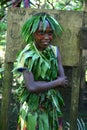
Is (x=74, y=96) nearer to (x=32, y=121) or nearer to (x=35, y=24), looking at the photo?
(x=32, y=121)

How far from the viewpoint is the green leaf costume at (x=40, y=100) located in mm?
3113

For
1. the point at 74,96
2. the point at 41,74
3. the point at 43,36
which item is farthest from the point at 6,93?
the point at 43,36

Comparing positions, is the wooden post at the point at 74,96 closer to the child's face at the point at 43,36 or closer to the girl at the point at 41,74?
the girl at the point at 41,74

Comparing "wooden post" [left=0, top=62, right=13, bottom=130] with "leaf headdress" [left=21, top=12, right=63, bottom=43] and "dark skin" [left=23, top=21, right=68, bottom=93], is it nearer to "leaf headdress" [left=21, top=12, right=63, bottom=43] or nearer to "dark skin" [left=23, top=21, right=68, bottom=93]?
"leaf headdress" [left=21, top=12, right=63, bottom=43]

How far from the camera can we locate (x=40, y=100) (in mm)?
3158

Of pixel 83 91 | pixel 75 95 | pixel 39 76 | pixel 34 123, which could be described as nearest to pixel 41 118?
pixel 34 123

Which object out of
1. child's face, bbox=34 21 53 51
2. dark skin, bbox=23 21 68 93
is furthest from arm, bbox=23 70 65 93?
child's face, bbox=34 21 53 51

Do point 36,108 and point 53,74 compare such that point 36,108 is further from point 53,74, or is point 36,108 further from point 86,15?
point 86,15

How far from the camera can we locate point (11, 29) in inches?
147

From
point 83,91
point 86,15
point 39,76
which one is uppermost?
point 86,15

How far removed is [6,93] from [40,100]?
0.81 metres

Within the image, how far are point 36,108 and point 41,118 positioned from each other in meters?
0.10

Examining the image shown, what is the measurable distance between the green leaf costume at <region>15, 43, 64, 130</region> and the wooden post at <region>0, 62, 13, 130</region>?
635 mm

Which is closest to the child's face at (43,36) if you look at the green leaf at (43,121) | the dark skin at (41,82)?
the dark skin at (41,82)
